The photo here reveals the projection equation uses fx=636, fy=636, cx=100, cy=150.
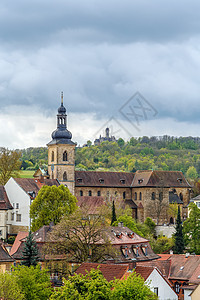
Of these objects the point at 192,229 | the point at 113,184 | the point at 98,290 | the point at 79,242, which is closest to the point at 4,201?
the point at 113,184

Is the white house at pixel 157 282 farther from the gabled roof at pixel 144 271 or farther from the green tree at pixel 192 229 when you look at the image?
the green tree at pixel 192 229

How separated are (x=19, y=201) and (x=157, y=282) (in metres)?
37.5

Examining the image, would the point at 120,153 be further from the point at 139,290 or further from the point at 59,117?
the point at 139,290

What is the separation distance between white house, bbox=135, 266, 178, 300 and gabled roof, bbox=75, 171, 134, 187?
4726cm

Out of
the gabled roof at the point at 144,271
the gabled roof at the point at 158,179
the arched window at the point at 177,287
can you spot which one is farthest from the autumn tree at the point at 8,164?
the gabled roof at the point at 144,271

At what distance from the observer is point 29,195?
86.8 metres

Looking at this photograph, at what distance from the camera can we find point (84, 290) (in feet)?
136

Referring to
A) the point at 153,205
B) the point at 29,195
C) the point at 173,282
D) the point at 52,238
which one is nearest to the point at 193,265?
the point at 173,282

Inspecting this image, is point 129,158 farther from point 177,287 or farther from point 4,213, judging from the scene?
point 177,287

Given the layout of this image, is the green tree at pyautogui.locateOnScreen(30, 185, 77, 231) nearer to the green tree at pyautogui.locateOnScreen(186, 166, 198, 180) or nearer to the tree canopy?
the tree canopy

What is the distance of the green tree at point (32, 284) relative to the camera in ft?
157

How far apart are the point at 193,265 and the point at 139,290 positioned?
70.6 ft

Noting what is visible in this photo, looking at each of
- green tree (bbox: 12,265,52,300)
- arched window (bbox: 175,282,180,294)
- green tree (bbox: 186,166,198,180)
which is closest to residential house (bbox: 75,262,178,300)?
green tree (bbox: 12,265,52,300)

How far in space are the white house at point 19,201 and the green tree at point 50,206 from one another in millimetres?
7332
